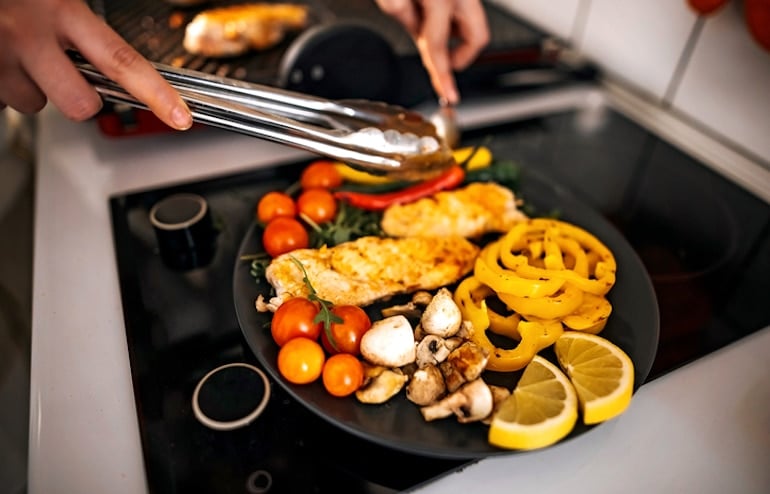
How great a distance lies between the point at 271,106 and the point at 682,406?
870mm

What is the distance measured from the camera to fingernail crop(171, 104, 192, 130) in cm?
86

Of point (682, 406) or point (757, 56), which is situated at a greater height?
point (757, 56)

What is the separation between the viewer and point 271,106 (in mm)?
996

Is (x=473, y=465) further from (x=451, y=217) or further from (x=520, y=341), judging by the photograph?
(x=451, y=217)

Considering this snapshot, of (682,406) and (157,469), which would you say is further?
(682,406)

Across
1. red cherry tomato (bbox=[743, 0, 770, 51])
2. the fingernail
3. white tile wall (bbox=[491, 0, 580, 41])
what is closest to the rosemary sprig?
the fingernail

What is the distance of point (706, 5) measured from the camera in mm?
1281

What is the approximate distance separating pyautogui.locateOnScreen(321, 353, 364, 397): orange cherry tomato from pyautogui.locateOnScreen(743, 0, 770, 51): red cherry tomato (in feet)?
3.69

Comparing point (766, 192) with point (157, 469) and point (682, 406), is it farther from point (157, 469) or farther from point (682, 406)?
point (157, 469)

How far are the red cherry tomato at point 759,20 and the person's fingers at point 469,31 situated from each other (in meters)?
0.57

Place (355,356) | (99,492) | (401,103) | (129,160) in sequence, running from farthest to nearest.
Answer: (401,103), (129,160), (355,356), (99,492)

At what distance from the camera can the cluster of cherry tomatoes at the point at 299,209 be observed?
3.53 ft

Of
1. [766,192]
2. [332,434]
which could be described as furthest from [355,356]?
[766,192]

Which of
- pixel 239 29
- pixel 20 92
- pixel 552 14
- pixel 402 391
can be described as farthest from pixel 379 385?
pixel 552 14
